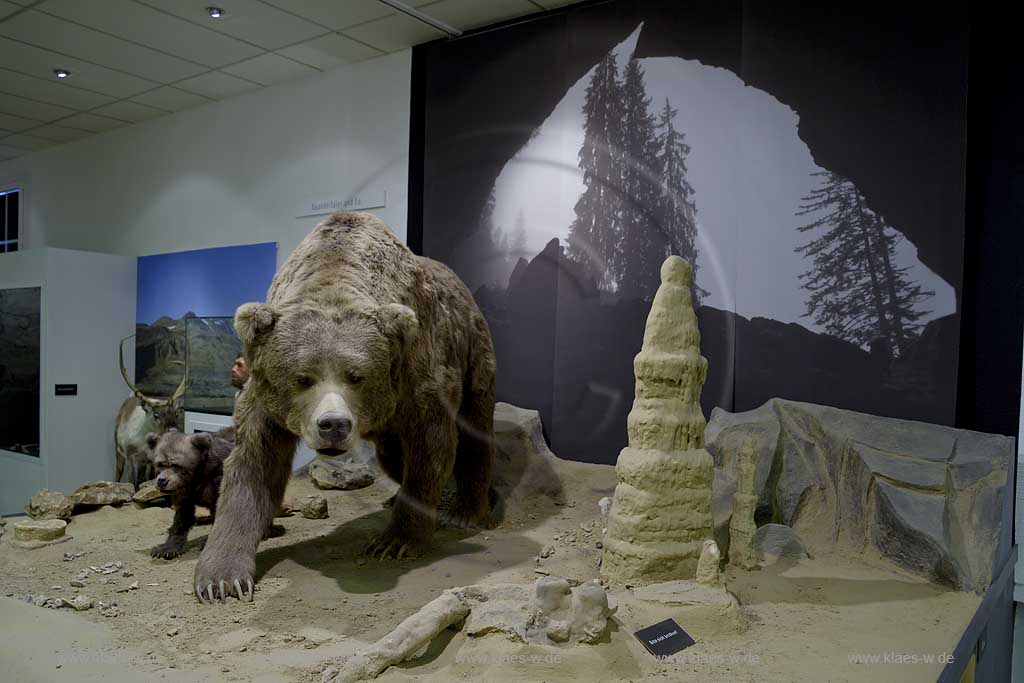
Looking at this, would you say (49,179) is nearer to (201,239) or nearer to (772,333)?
(201,239)

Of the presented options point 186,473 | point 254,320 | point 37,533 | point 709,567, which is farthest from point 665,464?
point 37,533

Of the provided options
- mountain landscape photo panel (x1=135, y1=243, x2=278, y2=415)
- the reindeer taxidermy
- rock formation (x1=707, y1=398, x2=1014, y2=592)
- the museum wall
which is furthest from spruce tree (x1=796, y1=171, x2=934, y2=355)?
the reindeer taxidermy

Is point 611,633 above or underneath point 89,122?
underneath

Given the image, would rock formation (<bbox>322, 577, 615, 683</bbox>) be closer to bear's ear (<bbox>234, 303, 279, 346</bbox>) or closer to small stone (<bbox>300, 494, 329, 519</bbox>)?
bear's ear (<bbox>234, 303, 279, 346</bbox>)

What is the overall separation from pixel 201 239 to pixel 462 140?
232 centimetres

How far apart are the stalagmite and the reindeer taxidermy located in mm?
3258

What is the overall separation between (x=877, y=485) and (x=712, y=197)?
191cm

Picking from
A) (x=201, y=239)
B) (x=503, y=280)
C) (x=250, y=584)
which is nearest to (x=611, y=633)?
(x=250, y=584)

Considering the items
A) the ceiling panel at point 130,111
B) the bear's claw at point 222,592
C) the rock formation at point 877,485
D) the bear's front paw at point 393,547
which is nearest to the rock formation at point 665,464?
the rock formation at point 877,485

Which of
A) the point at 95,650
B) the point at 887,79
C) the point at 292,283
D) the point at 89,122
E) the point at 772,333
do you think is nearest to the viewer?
the point at 95,650

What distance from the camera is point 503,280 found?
523 centimetres

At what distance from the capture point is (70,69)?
3982 millimetres

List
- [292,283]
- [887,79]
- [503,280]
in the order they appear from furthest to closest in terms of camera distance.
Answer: [503,280]
[887,79]
[292,283]

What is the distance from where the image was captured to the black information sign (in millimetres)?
2518
